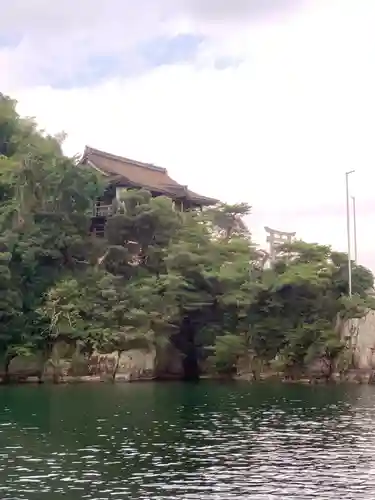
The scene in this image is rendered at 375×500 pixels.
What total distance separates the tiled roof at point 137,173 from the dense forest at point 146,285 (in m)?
4.74

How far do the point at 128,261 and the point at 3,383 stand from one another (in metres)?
8.90

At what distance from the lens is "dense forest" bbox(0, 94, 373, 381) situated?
3878 centimetres

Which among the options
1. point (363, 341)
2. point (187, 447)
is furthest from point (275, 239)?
point (187, 447)

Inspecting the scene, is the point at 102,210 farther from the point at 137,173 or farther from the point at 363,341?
the point at 363,341

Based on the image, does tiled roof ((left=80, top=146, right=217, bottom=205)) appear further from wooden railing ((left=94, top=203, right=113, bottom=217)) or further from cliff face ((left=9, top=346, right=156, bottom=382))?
cliff face ((left=9, top=346, right=156, bottom=382))

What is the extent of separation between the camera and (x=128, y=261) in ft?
138

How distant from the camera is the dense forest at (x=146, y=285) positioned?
3878 centimetres

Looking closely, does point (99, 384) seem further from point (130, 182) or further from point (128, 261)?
point (130, 182)

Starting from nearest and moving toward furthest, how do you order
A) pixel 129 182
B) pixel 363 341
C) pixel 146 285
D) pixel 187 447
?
pixel 187 447, pixel 363 341, pixel 146 285, pixel 129 182

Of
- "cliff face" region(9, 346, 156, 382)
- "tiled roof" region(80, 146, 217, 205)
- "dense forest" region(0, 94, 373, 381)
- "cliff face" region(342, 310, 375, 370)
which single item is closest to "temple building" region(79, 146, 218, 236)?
"tiled roof" region(80, 146, 217, 205)

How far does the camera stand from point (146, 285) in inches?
1575

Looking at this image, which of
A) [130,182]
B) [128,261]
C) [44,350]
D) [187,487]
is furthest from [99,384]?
[187,487]

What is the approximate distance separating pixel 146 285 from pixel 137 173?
38.2 feet

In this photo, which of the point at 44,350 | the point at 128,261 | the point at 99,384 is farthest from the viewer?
the point at 128,261
